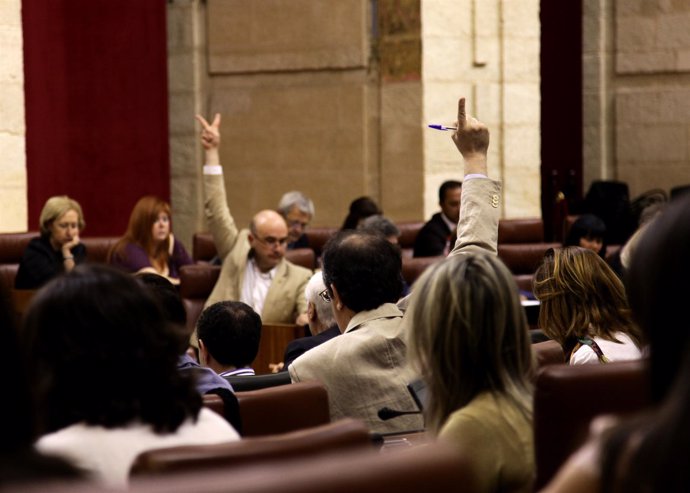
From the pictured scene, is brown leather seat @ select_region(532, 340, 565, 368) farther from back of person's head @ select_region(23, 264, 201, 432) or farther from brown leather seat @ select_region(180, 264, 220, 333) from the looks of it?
brown leather seat @ select_region(180, 264, 220, 333)

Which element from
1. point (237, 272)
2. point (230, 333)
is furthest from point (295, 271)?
point (230, 333)

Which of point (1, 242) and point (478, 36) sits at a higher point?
point (478, 36)

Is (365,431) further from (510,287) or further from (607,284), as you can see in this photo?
(607,284)

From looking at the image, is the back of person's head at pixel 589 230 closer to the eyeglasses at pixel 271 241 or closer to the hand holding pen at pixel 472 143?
the eyeglasses at pixel 271 241

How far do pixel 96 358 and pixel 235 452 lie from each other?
36 cm

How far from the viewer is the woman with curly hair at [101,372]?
1778 mm

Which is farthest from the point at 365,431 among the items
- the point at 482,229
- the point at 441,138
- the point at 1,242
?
the point at 441,138

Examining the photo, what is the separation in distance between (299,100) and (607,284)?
658 centimetres

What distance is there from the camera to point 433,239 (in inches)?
284

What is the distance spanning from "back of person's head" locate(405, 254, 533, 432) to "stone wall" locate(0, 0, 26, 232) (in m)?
5.49

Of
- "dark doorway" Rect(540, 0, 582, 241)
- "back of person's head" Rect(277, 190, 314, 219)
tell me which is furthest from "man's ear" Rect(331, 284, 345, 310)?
"dark doorway" Rect(540, 0, 582, 241)

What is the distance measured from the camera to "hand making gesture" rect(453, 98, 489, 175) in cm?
309

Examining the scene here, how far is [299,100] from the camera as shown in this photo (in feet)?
31.4

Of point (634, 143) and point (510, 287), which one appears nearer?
point (510, 287)
